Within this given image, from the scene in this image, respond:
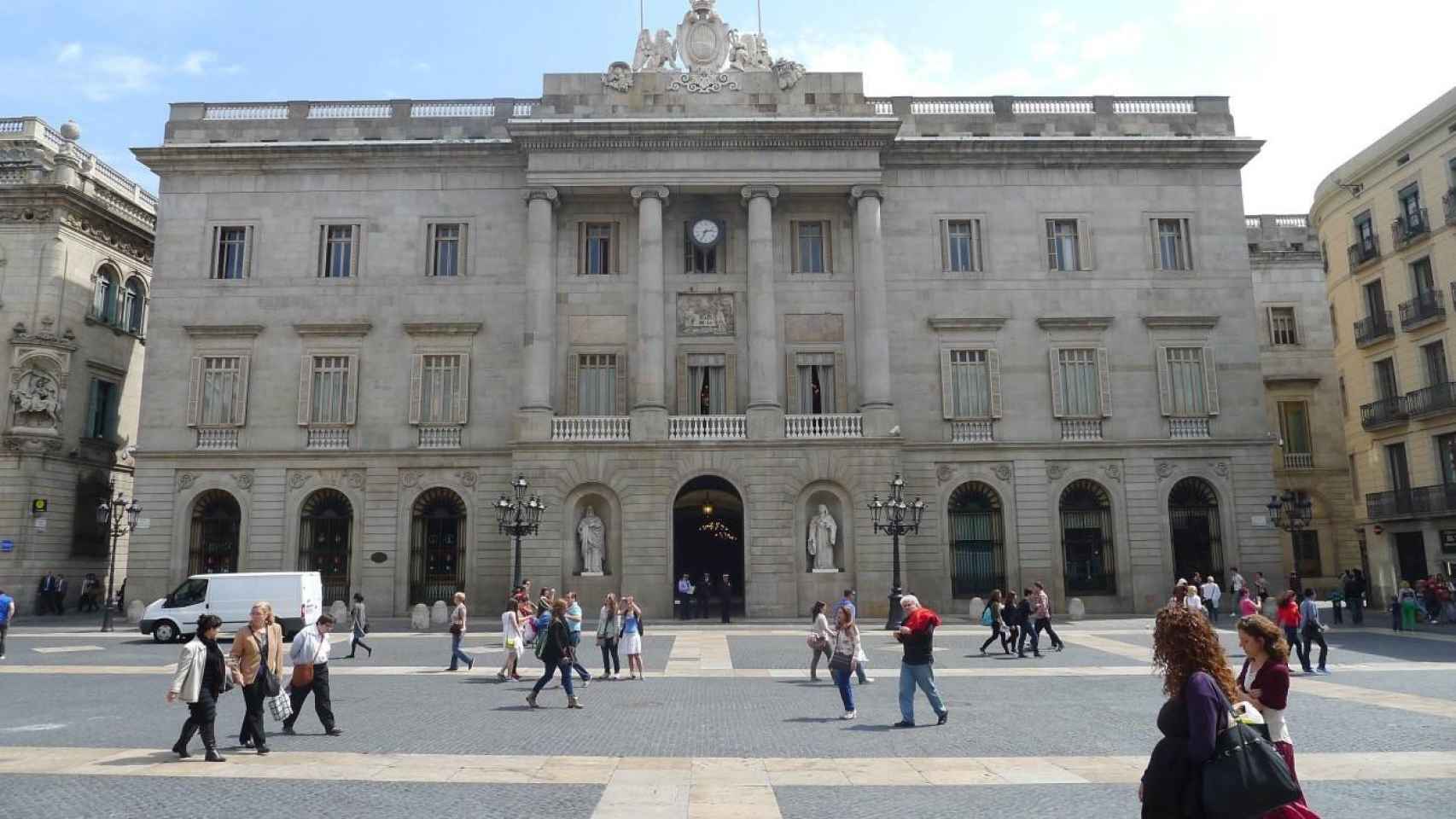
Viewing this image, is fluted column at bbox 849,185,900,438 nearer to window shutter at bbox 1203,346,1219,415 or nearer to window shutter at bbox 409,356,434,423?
window shutter at bbox 1203,346,1219,415

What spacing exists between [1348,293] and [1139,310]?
12.4 m

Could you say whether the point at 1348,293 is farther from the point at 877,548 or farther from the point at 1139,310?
the point at 877,548

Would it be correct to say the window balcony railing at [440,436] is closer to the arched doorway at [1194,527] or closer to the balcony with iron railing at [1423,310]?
the arched doorway at [1194,527]

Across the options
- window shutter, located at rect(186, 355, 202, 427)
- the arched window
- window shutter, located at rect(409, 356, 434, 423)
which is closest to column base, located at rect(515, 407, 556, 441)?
window shutter, located at rect(409, 356, 434, 423)

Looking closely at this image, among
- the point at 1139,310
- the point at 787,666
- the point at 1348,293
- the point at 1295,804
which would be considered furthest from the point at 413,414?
the point at 1348,293

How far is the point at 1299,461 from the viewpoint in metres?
45.0

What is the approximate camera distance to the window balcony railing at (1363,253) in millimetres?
39781

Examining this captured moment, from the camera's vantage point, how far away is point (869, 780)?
10.3 meters

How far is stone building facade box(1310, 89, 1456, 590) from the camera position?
36.0 meters

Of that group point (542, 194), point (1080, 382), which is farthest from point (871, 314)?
point (542, 194)

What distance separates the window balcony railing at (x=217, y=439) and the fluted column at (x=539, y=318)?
11.3 m

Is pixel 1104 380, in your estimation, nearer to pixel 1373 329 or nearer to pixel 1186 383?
pixel 1186 383

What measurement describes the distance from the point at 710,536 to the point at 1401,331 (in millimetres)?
29386

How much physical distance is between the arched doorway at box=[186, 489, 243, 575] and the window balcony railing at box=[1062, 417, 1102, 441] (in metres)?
31.3
